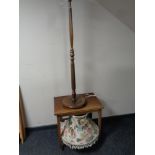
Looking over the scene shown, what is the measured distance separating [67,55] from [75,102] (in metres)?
0.49

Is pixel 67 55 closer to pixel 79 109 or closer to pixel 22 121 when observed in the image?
pixel 79 109

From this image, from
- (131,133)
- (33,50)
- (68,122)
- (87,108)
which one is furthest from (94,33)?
(131,133)

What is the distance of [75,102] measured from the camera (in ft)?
6.05

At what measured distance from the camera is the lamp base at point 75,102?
1.79 m

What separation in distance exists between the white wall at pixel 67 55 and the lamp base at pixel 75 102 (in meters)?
0.22

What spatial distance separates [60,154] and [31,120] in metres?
0.52

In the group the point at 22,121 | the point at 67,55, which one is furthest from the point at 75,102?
the point at 22,121

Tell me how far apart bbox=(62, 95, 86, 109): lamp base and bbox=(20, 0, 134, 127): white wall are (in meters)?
0.22

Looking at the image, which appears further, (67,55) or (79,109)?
(67,55)

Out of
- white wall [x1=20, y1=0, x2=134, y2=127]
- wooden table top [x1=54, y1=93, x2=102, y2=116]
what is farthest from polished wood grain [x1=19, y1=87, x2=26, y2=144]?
wooden table top [x1=54, y1=93, x2=102, y2=116]

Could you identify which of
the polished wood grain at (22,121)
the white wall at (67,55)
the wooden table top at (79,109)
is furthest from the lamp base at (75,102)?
the polished wood grain at (22,121)

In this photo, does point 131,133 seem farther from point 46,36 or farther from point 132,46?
point 46,36

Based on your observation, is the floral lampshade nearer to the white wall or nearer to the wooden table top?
the wooden table top

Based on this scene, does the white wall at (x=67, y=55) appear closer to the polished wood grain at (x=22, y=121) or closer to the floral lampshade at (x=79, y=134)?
the polished wood grain at (x=22, y=121)
